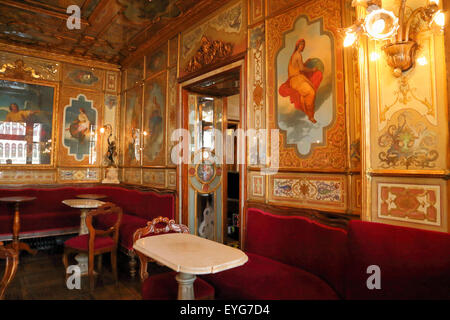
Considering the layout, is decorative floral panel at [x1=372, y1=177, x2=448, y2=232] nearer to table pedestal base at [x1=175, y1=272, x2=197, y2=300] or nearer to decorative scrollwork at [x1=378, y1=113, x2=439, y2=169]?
decorative scrollwork at [x1=378, y1=113, x2=439, y2=169]

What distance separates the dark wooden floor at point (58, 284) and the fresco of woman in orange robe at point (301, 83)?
309 cm

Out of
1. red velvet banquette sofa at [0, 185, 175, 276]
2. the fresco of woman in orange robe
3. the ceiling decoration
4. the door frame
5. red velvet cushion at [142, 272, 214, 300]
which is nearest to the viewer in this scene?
red velvet cushion at [142, 272, 214, 300]

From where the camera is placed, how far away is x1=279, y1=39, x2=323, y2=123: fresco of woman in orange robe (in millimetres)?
3121

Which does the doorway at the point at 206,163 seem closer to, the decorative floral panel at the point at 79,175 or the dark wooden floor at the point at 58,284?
the dark wooden floor at the point at 58,284

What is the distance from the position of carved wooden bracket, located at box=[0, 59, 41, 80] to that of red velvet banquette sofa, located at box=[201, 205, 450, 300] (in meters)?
6.42

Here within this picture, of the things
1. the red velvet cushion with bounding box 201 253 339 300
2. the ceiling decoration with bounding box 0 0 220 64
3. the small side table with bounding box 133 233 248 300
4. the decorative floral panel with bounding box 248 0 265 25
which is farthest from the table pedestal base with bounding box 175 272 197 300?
the ceiling decoration with bounding box 0 0 220 64

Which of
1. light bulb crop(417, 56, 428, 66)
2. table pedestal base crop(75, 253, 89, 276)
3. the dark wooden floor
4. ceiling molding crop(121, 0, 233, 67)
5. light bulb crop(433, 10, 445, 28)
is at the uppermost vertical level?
ceiling molding crop(121, 0, 233, 67)

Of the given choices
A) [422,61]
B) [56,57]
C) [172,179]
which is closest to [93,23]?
[56,57]

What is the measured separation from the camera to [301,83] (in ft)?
10.6

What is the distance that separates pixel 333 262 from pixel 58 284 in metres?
3.67

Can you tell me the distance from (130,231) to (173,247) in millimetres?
2601

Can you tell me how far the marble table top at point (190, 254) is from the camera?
2.01 m

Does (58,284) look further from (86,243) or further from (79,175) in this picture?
(79,175)

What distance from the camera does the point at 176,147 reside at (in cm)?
531
